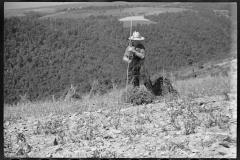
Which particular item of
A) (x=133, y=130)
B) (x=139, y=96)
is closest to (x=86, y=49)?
(x=139, y=96)

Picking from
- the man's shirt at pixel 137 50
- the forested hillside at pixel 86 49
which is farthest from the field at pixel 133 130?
the forested hillside at pixel 86 49

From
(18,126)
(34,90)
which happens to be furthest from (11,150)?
(34,90)

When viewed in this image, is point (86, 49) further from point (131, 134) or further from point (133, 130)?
point (131, 134)

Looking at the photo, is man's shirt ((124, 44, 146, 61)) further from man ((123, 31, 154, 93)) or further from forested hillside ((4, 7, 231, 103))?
forested hillside ((4, 7, 231, 103))

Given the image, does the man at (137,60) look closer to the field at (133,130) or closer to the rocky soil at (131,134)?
the field at (133,130)

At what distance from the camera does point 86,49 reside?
72.2ft

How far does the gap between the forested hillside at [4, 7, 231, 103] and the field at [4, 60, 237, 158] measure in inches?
337

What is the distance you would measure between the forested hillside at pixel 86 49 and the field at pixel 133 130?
337 inches

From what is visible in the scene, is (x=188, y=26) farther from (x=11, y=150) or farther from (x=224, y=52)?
(x=11, y=150)

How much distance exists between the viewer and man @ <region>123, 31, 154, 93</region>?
7250mm

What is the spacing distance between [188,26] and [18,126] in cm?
2381

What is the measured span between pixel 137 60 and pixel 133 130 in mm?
2345

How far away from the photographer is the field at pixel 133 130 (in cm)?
470

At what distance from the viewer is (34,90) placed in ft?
55.2
